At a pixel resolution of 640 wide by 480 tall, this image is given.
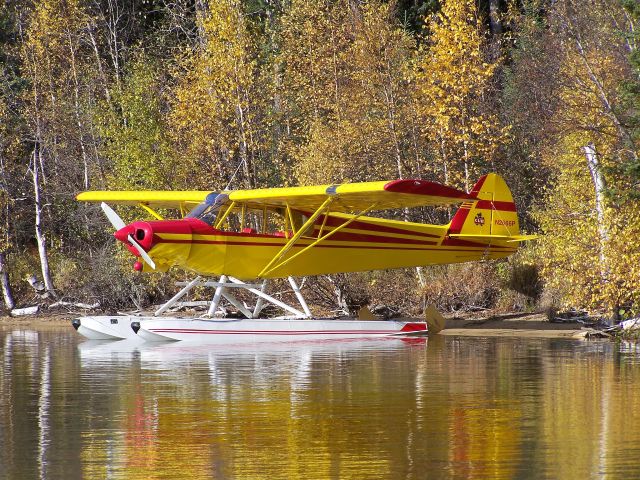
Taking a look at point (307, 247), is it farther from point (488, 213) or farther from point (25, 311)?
point (25, 311)

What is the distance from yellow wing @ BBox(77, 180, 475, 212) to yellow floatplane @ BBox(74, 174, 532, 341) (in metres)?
0.02

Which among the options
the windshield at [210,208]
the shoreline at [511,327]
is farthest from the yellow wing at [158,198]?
the shoreline at [511,327]

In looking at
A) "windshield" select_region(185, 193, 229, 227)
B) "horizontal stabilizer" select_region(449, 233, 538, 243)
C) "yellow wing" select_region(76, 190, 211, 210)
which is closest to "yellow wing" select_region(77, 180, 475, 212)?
"yellow wing" select_region(76, 190, 211, 210)

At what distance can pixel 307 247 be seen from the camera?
16.8 metres

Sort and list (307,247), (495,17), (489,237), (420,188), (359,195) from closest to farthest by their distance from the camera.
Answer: (420,188) → (359,195) → (307,247) → (489,237) → (495,17)

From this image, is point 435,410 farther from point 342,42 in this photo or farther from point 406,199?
point 342,42

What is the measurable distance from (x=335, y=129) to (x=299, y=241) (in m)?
7.45

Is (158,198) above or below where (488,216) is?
above

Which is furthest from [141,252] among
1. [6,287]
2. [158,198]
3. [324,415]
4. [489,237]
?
[6,287]

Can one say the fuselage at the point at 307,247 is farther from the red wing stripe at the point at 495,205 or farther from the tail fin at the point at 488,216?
the red wing stripe at the point at 495,205

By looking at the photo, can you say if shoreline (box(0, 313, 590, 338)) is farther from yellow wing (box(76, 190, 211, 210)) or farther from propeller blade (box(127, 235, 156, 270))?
propeller blade (box(127, 235, 156, 270))

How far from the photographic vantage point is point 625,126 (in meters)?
14.4

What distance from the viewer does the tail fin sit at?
18.0m

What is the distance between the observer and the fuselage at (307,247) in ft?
52.0
